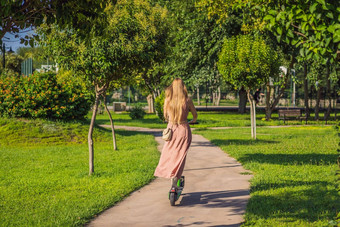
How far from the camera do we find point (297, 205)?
273 inches

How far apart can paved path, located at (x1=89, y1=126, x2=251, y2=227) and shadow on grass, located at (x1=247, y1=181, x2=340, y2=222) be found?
259 mm

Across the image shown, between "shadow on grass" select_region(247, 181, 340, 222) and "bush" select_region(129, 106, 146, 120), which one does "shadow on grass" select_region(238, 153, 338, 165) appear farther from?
"bush" select_region(129, 106, 146, 120)

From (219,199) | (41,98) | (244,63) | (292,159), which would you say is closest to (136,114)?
(41,98)

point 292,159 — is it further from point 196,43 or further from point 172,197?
point 196,43

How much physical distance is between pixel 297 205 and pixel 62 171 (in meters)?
5.72

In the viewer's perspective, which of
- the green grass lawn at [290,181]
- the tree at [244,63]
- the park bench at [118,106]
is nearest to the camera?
the green grass lawn at [290,181]

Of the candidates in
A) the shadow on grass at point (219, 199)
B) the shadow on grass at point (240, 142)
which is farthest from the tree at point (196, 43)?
the shadow on grass at point (219, 199)

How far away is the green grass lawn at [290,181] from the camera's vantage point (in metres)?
6.34

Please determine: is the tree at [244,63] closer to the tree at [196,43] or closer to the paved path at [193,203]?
the paved path at [193,203]

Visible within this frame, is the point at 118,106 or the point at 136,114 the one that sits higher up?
the point at 118,106

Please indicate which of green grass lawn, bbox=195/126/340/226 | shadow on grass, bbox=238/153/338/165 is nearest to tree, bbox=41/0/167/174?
green grass lawn, bbox=195/126/340/226

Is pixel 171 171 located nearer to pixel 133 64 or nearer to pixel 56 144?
pixel 133 64

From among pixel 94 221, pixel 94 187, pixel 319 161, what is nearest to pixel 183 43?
pixel 319 161

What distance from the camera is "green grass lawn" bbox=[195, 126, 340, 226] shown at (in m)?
6.34
